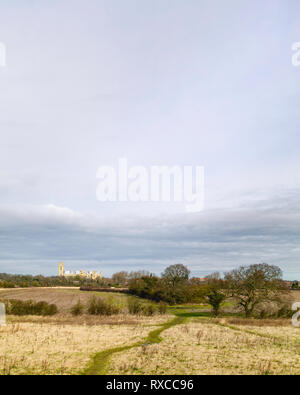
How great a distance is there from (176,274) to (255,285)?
5965 cm

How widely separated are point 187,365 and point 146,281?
8875 centimetres

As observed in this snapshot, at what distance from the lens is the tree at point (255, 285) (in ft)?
178

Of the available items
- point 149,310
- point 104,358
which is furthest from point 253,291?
point 104,358

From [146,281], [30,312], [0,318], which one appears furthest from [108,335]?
[146,281]

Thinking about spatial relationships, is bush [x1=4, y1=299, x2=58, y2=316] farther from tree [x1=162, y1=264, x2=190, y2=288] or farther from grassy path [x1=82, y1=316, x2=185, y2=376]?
tree [x1=162, y1=264, x2=190, y2=288]

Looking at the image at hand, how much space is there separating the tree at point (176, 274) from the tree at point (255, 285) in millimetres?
51985

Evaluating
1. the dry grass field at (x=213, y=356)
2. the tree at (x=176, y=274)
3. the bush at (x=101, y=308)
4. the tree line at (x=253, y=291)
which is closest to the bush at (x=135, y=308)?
the bush at (x=101, y=308)

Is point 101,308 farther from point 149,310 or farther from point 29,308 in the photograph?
point 29,308

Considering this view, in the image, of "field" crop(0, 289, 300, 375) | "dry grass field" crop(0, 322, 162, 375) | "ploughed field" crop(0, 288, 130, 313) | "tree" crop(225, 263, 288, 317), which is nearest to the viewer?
"field" crop(0, 289, 300, 375)

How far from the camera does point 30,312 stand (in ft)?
194

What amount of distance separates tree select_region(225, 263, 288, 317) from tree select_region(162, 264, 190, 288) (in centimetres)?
Answer: 5198

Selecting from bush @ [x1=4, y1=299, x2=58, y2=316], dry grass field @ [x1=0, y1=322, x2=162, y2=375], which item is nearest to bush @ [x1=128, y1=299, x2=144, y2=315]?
bush @ [x1=4, y1=299, x2=58, y2=316]

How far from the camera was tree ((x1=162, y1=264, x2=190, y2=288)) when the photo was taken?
11069 cm

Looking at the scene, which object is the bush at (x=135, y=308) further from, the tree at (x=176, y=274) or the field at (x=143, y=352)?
the tree at (x=176, y=274)
